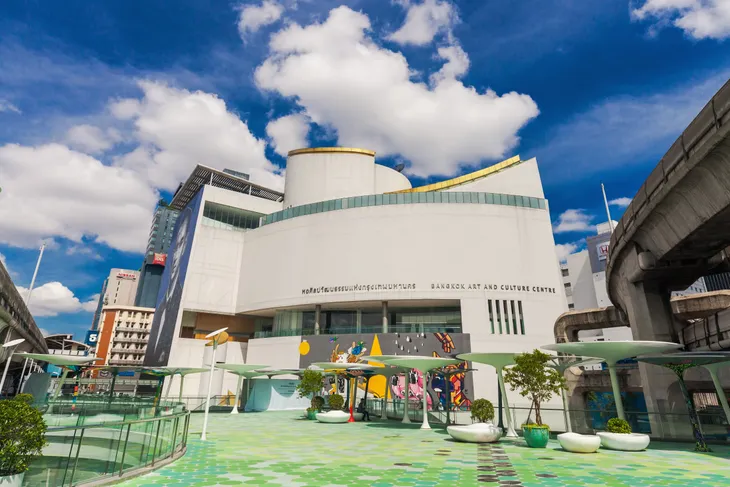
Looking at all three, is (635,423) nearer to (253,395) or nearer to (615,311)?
(615,311)

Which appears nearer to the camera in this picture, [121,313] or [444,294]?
[444,294]

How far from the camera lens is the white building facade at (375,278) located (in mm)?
47500

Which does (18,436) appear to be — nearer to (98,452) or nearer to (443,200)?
(98,452)

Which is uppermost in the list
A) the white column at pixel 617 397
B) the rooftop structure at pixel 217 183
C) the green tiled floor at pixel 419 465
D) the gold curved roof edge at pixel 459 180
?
the rooftop structure at pixel 217 183

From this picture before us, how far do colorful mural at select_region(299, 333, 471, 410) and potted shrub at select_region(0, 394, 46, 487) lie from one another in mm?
37323

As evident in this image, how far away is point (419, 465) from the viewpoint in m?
12.8

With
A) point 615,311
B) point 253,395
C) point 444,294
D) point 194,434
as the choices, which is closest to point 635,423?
point 615,311

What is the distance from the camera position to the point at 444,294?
48.5 metres

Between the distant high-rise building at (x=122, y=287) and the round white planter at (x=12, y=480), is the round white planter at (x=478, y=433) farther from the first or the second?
the distant high-rise building at (x=122, y=287)

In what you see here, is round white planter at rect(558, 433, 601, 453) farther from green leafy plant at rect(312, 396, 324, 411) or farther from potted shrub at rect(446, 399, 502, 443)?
green leafy plant at rect(312, 396, 324, 411)

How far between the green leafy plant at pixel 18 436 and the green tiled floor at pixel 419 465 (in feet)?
8.26

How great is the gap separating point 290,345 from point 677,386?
38724 mm

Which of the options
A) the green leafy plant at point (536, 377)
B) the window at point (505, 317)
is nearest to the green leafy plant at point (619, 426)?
the green leafy plant at point (536, 377)

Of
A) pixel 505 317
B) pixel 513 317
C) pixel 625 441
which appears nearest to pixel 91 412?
pixel 625 441
